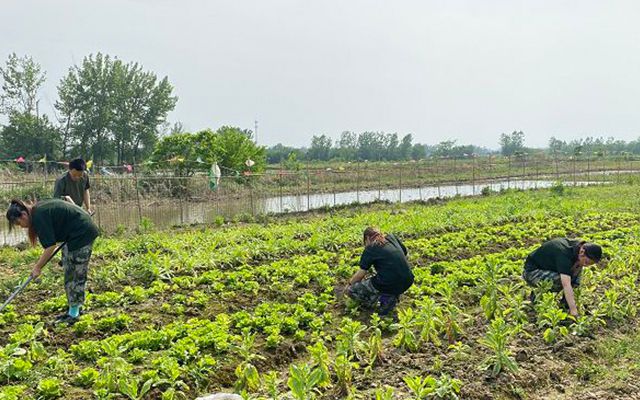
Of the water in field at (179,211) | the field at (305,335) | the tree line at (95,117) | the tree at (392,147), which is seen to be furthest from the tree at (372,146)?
the field at (305,335)

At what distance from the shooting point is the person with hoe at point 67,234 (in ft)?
19.0

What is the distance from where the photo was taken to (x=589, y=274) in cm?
768

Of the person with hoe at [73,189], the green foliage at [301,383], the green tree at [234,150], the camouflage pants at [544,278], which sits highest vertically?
the green tree at [234,150]

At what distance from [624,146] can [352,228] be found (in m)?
118

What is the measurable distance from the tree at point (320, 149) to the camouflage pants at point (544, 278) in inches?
2757

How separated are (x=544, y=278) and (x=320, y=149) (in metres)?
74.6

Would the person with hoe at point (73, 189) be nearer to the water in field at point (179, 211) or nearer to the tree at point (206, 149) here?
the water in field at point (179, 211)

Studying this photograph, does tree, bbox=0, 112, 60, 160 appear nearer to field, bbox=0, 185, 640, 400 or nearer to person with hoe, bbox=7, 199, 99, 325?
field, bbox=0, 185, 640, 400

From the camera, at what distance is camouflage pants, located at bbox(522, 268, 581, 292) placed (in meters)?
6.80

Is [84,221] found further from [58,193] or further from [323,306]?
[323,306]

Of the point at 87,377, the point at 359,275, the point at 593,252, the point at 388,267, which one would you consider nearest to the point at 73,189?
the point at 87,377

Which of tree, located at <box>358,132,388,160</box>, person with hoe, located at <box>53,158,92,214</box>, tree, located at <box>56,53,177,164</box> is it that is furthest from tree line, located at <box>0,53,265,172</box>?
tree, located at <box>358,132,388,160</box>

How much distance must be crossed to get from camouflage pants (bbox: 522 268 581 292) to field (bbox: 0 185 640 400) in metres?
0.20

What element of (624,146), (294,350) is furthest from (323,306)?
(624,146)
